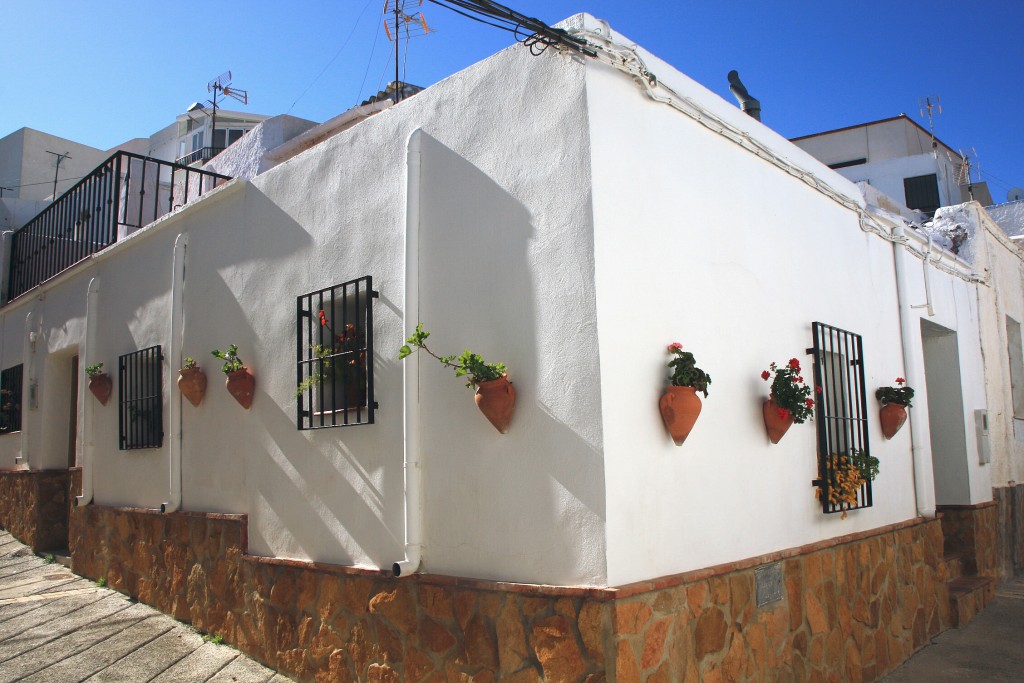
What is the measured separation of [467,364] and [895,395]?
14.1 ft

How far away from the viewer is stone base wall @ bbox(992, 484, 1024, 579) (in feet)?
30.7

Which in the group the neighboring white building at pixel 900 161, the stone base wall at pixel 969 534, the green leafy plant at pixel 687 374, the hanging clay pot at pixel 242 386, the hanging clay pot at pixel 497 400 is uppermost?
the neighboring white building at pixel 900 161

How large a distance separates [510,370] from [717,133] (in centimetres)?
230

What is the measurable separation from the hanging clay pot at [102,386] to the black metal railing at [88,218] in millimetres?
1592

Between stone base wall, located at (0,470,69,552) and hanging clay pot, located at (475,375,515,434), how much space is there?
25.1 feet

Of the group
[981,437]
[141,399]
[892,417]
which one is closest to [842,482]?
[892,417]

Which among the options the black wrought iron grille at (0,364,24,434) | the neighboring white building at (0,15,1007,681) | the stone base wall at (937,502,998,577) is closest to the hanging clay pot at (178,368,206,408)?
the neighboring white building at (0,15,1007,681)

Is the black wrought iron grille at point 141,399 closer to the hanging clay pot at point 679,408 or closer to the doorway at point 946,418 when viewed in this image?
the hanging clay pot at point 679,408

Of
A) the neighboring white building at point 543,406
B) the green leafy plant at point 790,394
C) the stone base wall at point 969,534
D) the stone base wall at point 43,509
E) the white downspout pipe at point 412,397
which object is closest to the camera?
the neighboring white building at point 543,406

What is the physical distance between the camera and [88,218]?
32.8 ft

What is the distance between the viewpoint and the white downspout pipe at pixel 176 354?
7074 millimetres

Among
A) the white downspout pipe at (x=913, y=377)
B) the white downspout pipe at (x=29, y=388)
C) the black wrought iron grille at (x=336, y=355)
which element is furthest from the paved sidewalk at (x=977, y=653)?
the white downspout pipe at (x=29, y=388)

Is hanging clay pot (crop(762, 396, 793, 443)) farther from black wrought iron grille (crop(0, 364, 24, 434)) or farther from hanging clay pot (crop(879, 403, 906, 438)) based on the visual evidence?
black wrought iron grille (crop(0, 364, 24, 434))

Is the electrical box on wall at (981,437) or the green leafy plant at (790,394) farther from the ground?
the green leafy plant at (790,394)
